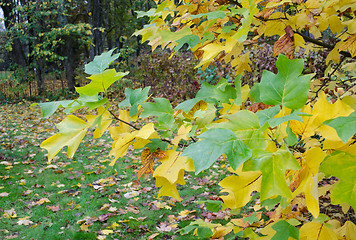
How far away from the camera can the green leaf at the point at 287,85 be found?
1.91ft

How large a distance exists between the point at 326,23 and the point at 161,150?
106cm

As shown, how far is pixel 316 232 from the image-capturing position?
33.6 inches

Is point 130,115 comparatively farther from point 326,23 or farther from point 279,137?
point 326,23

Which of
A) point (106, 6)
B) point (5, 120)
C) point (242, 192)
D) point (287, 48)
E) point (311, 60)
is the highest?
point (106, 6)

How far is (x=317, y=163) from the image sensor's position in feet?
1.83

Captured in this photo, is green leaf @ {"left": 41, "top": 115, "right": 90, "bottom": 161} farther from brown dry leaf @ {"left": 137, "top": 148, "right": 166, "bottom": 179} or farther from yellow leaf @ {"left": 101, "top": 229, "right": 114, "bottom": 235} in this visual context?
yellow leaf @ {"left": 101, "top": 229, "right": 114, "bottom": 235}

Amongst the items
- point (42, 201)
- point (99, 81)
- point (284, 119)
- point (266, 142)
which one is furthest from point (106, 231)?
point (284, 119)

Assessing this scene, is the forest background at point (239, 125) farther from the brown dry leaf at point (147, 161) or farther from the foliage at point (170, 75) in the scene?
the foliage at point (170, 75)

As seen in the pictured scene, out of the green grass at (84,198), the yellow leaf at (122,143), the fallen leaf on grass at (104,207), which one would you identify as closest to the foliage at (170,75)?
the green grass at (84,198)

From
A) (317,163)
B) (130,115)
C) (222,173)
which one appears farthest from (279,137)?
(222,173)

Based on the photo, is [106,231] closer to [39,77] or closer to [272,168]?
[272,168]

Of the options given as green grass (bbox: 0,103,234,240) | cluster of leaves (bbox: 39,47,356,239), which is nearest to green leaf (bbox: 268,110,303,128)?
cluster of leaves (bbox: 39,47,356,239)

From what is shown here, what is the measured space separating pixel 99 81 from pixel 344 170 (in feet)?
2.09

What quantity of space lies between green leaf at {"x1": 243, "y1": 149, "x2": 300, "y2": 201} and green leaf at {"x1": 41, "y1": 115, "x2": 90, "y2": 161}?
1.53ft
